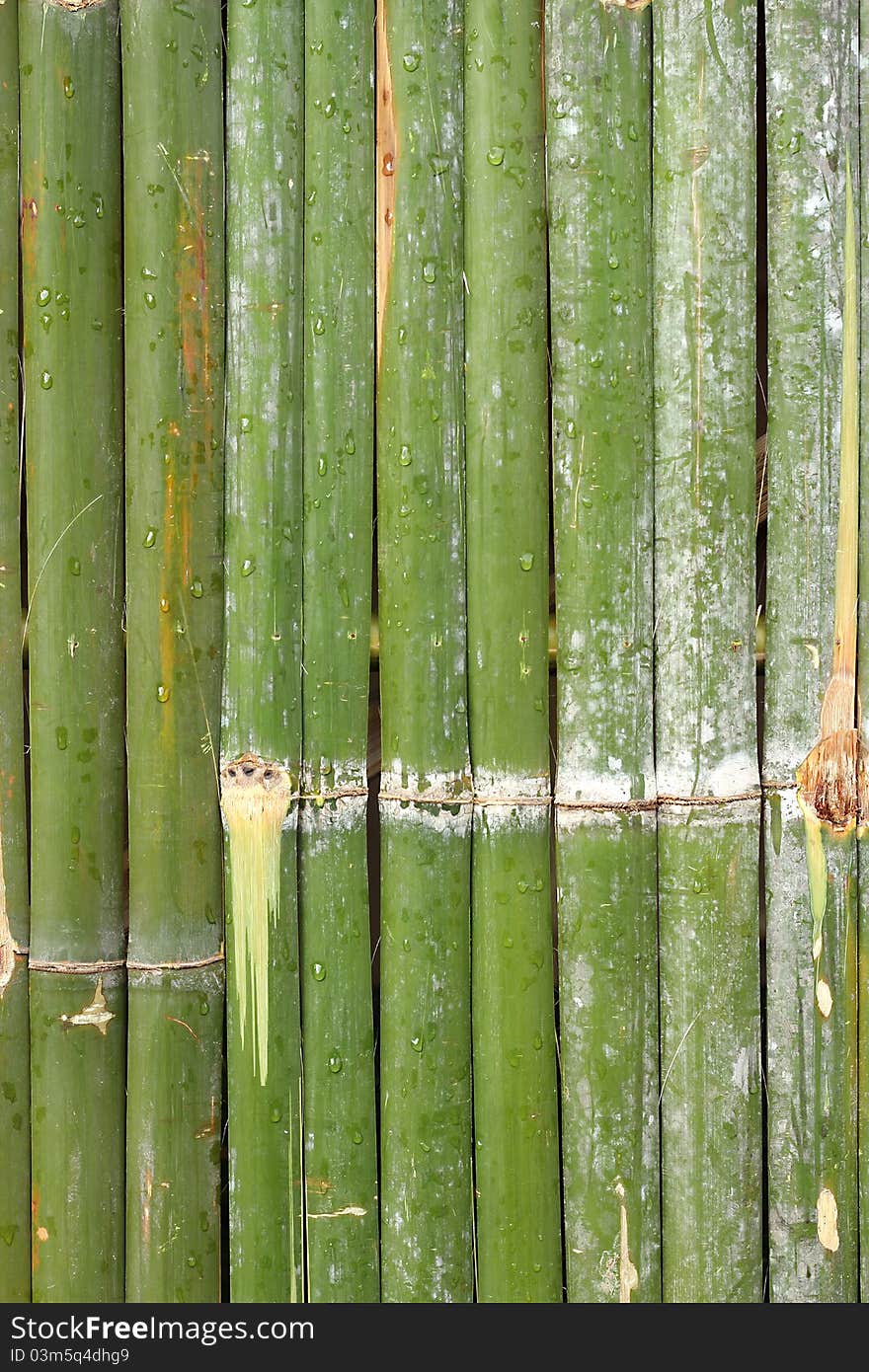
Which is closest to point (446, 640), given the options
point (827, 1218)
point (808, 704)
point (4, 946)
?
point (808, 704)

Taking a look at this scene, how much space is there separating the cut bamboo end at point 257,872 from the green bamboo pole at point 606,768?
1.11ft

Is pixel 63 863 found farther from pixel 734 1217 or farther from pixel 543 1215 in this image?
pixel 734 1217

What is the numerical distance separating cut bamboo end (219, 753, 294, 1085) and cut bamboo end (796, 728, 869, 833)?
613mm

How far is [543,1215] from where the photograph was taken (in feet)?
3.63

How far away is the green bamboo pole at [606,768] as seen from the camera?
3.55 feet

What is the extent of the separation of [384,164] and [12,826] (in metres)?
0.91

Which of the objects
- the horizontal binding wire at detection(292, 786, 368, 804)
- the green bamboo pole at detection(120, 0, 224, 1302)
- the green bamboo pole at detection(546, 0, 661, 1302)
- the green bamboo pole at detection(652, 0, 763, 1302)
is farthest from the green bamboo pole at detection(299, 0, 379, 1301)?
the green bamboo pole at detection(652, 0, 763, 1302)

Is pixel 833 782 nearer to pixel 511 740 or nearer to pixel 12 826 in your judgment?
pixel 511 740

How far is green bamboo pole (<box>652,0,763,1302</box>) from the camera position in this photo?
3.53ft

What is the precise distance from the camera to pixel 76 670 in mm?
1128

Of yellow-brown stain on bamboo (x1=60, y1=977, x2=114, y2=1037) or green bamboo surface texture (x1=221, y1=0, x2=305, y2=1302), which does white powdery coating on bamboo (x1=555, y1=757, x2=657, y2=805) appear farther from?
yellow-brown stain on bamboo (x1=60, y1=977, x2=114, y2=1037)

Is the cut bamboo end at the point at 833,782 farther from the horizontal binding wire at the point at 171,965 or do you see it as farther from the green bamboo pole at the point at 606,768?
the horizontal binding wire at the point at 171,965

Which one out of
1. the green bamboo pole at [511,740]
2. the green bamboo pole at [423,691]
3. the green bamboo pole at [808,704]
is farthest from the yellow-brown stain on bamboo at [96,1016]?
the green bamboo pole at [808,704]

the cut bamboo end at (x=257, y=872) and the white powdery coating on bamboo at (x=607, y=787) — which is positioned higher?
the white powdery coating on bamboo at (x=607, y=787)
